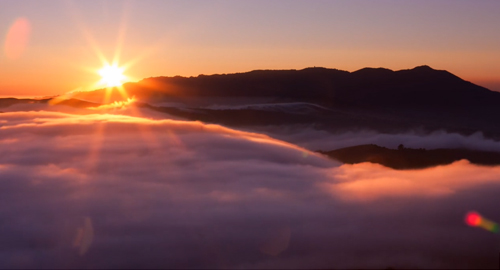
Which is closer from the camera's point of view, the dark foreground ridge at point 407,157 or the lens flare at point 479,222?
the lens flare at point 479,222

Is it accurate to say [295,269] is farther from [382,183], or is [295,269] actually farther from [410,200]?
[382,183]

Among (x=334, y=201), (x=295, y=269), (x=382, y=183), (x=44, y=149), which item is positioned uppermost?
(x=44, y=149)

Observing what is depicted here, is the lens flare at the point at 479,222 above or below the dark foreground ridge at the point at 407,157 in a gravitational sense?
below

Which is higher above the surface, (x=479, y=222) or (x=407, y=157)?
(x=407, y=157)

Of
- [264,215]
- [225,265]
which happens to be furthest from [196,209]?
[225,265]

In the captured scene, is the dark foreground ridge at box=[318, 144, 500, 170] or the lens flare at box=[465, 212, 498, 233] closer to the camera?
the lens flare at box=[465, 212, 498, 233]

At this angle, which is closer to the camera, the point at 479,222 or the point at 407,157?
the point at 479,222

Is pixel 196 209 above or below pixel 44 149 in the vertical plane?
below

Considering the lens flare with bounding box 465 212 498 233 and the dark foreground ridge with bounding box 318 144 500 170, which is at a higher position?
the dark foreground ridge with bounding box 318 144 500 170
